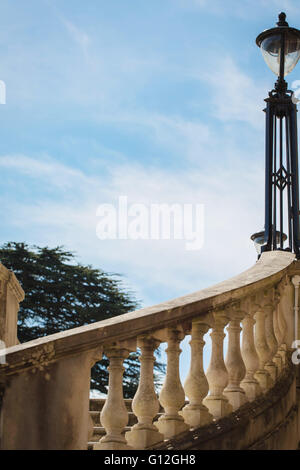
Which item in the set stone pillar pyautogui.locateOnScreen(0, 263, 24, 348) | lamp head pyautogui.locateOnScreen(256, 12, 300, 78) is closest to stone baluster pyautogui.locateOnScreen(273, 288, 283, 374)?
stone pillar pyautogui.locateOnScreen(0, 263, 24, 348)

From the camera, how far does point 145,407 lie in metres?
4.28

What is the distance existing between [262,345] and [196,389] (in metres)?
1.18

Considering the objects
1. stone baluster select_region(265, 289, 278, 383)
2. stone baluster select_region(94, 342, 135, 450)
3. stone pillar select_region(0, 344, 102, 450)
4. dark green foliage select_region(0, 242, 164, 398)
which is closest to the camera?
stone pillar select_region(0, 344, 102, 450)

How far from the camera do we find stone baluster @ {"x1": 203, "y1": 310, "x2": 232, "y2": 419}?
483 centimetres

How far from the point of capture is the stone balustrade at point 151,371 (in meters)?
3.80

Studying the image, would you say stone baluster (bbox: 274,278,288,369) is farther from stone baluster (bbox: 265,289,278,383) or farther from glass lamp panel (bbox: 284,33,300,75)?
glass lamp panel (bbox: 284,33,300,75)

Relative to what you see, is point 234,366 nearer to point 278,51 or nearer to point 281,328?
point 281,328

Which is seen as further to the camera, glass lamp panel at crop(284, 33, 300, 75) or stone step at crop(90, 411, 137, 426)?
glass lamp panel at crop(284, 33, 300, 75)

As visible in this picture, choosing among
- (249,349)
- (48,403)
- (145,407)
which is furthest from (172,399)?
(249,349)

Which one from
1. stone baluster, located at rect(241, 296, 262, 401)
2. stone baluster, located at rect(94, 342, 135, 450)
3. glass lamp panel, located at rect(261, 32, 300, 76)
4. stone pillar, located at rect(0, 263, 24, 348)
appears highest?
glass lamp panel, located at rect(261, 32, 300, 76)

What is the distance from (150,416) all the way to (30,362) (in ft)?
2.87

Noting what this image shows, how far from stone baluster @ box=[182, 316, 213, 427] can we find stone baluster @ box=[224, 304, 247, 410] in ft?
1.38

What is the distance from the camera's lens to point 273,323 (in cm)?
610
